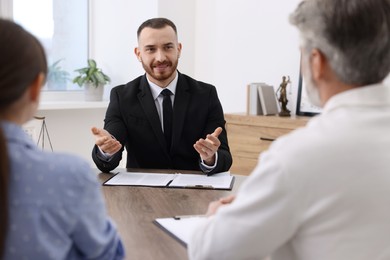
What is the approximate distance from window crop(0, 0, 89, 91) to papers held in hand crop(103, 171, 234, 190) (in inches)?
106

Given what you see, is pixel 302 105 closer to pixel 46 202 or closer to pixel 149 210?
pixel 149 210

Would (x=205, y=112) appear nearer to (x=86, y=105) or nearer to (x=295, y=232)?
(x=295, y=232)

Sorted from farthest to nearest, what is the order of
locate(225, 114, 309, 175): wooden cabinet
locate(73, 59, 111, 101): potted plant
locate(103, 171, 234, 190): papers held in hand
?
locate(73, 59, 111, 101): potted plant → locate(225, 114, 309, 175): wooden cabinet → locate(103, 171, 234, 190): papers held in hand

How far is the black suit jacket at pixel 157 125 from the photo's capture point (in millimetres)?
2559

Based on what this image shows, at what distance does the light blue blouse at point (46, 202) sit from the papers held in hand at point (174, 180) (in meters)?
1.04

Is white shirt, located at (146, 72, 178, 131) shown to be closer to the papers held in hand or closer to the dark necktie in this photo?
the dark necktie

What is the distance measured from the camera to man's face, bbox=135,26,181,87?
2.71 meters

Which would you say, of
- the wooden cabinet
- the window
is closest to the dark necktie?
the wooden cabinet

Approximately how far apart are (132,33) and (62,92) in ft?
2.86

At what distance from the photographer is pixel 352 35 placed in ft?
3.17

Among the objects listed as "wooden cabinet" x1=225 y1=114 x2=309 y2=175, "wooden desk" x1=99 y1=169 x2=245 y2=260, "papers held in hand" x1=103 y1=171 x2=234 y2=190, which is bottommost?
"wooden cabinet" x1=225 y1=114 x2=309 y2=175

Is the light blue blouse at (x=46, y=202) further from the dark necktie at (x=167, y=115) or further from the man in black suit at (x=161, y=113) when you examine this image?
the dark necktie at (x=167, y=115)

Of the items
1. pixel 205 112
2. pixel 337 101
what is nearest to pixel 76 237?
pixel 337 101

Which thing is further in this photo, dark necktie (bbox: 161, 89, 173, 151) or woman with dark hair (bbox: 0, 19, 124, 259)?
dark necktie (bbox: 161, 89, 173, 151)
